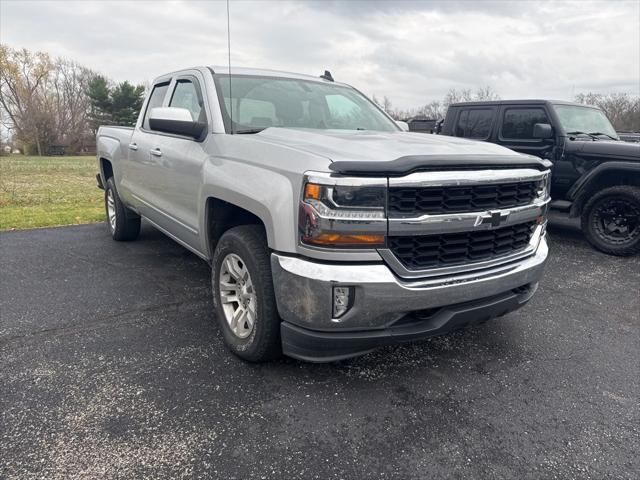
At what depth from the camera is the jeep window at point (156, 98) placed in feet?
14.8

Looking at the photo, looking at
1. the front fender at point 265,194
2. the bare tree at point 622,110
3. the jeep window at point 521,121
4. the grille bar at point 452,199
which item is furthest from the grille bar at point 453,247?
the bare tree at point 622,110

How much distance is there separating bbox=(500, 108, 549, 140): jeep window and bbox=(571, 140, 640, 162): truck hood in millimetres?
669

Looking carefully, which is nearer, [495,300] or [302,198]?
[302,198]

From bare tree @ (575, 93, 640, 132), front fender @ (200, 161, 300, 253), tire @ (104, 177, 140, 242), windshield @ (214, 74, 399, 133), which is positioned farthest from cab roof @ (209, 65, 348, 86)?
bare tree @ (575, 93, 640, 132)

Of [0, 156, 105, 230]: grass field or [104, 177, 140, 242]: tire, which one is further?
[0, 156, 105, 230]: grass field

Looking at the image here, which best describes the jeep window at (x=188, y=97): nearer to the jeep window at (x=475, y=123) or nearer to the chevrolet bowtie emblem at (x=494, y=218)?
the chevrolet bowtie emblem at (x=494, y=218)

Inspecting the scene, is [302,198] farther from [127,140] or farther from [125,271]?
[127,140]

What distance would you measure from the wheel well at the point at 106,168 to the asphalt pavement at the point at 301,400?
94.0 inches

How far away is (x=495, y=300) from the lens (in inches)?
104

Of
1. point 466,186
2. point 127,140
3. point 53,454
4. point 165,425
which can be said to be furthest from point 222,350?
point 127,140

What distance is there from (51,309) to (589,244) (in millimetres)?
6603

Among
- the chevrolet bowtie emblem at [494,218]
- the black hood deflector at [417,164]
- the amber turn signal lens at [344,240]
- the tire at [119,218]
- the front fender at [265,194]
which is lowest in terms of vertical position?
the tire at [119,218]

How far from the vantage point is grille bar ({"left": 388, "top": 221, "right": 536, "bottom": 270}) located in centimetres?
229

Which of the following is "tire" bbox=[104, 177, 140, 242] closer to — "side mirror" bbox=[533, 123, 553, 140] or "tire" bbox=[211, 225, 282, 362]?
"tire" bbox=[211, 225, 282, 362]
